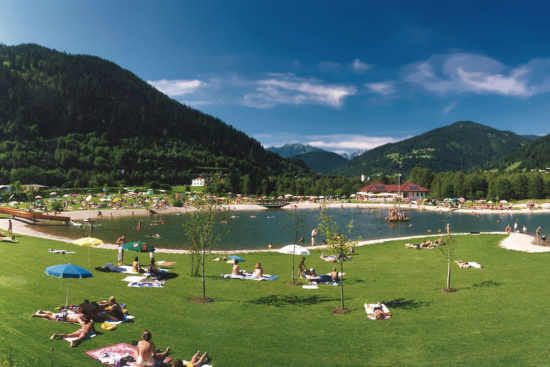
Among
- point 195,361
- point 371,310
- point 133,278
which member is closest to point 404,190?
point 133,278

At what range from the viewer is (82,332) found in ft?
37.8

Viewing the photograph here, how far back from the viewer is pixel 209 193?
17.8m

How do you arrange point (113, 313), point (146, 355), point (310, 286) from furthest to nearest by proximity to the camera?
point (310, 286)
point (113, 313)
point (146, 355)

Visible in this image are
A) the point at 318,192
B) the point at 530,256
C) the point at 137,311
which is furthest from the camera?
the point at 318,192

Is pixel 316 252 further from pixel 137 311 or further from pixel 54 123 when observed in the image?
pixel 54 123

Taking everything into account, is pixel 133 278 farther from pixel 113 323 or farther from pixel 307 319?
pixel 307 319

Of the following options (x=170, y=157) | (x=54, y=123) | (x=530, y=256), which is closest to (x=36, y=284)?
(x=530, y=256)

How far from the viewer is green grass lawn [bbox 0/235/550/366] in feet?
34.7

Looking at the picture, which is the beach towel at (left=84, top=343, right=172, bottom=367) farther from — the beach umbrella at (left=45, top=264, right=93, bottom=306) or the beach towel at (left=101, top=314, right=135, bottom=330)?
the beach umbrella at (left=45, top=264, right=93, bottom=306)

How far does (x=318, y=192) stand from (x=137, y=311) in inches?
5988

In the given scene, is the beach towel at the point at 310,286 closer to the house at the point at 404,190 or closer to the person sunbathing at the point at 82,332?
the person sunbathing at the point at 82,332

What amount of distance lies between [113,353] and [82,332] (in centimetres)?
182

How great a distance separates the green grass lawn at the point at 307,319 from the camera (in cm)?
1056

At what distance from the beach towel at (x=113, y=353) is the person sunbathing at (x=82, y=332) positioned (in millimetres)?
762
